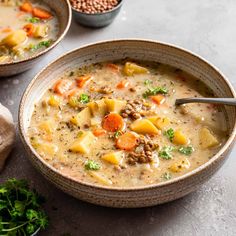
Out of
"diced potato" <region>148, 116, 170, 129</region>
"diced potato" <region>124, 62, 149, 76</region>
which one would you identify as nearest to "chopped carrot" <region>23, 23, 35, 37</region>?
"diced potato" <region>124, 62, 149, 76</region>

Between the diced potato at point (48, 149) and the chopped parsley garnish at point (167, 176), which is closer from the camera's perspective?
the chopped parsley garnish at point (167, 176)

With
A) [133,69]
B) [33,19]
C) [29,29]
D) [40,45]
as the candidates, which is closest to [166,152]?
[133,69]

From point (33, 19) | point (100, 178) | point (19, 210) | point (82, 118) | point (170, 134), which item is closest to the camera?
point (19, 210)

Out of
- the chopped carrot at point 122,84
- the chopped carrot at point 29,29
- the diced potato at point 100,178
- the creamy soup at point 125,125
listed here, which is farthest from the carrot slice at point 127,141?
the chopped carrot at point 29,29

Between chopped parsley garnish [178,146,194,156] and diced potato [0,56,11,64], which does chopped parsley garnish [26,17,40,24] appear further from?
chopped parsley garnish [178,146,194,156]

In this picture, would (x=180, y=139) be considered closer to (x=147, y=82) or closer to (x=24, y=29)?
(x=147, y=82)

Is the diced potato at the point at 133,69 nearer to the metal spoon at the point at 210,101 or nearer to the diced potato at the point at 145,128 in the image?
the metal spoon at the point at 210,101

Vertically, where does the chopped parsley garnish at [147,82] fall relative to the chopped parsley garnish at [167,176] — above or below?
above
